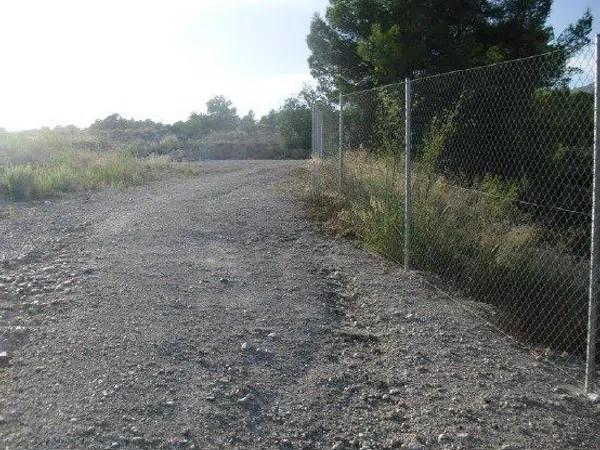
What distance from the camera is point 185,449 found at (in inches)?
140

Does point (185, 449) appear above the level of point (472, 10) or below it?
below

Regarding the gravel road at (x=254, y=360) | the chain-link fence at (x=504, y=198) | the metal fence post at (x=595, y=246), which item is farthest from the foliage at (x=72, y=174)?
the metal fence post at (x=595, y=246)

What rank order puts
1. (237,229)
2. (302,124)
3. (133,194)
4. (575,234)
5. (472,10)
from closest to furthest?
1. (575,234)
2. (237,229)
3. (133,194)
4. (472,10)
5. (302,124)

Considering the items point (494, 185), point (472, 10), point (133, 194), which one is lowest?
point (133, 194)

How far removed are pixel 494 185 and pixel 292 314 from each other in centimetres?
264

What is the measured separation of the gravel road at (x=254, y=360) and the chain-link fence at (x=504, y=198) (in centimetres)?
49

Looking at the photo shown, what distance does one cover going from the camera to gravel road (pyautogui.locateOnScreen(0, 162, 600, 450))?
149 inches

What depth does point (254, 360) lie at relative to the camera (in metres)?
4.75

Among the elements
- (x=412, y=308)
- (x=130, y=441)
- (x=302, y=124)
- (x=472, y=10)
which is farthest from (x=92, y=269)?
(x=302, y=124)

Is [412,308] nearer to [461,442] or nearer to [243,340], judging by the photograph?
[243,340]

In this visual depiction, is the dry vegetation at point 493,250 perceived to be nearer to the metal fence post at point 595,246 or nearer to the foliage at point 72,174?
the metal fence post at point 595,246

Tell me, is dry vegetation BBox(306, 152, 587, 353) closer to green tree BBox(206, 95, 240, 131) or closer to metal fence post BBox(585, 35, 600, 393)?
metal fence post BBox(585, 35, 600, 393)

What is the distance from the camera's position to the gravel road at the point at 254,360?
3775 mm

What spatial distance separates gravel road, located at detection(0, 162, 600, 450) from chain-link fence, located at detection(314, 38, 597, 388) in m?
0.49
